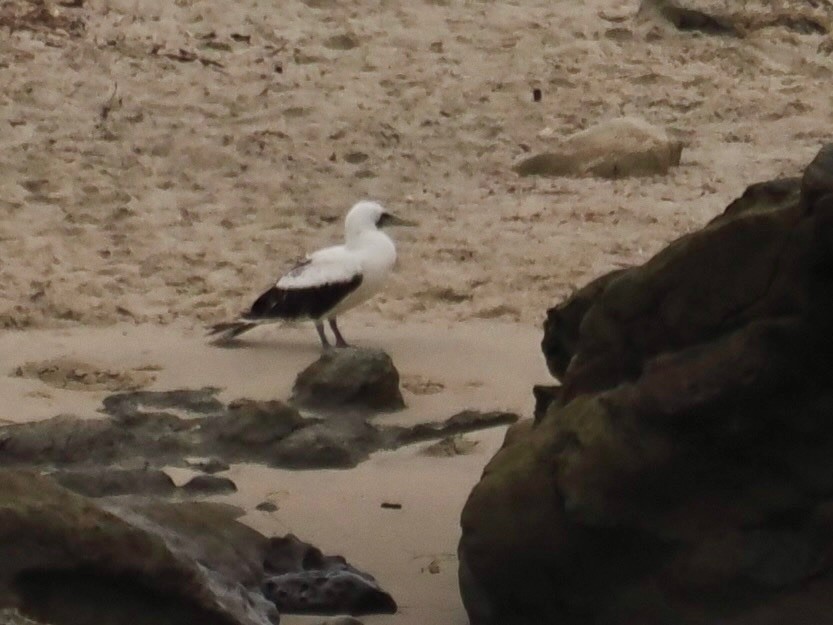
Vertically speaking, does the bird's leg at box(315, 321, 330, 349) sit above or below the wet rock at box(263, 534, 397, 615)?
below

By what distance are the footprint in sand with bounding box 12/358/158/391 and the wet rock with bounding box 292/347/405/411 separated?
0.68 metres

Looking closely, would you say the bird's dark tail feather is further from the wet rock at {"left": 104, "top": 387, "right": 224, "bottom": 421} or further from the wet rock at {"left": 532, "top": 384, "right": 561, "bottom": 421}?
the wet rock at {"left": 532, "top": 384, "right": 561, "bottom": 421}

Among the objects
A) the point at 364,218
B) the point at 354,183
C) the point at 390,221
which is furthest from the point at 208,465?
the point at 354,183

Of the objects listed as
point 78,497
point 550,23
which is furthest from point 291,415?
point 550,23

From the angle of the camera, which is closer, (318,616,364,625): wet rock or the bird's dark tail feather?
(318,616,364,625): wet rock

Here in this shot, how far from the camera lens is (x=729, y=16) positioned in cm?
1192

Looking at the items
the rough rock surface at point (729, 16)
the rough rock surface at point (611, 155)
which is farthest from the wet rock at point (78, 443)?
the rough rock surface at point (729, 16)

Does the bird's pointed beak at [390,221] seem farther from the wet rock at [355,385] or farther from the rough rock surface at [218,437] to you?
the rough rock surface at [218,437]

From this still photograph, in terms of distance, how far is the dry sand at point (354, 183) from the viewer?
657cm

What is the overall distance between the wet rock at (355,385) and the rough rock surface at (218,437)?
0.24 ft

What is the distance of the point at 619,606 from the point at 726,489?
34 cm

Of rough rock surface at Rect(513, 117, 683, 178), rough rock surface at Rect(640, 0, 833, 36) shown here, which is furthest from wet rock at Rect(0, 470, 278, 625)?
rough rock surface at Rect(640, 0, 833, 36)

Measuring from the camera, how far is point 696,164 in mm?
9820

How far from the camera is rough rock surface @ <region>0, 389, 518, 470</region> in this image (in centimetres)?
555
